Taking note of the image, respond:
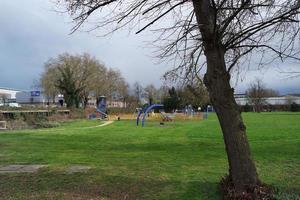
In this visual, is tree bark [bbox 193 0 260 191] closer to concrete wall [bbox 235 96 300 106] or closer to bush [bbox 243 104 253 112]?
bush [bbox 243 104 253 112]

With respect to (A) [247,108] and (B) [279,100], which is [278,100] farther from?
(A) [247,108]

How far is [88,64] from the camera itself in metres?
80.4

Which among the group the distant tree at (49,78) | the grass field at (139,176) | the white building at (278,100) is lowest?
the grass field at (139,176)

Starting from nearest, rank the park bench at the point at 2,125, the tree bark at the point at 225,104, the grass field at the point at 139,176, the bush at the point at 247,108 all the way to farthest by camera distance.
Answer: the tree bark at the point at 225,104
the grass field at the point at 139,176
the park bench at the point at 2,125
the bush at the point at 247,108

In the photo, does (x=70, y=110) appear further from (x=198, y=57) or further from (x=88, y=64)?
(x=198, y=57)

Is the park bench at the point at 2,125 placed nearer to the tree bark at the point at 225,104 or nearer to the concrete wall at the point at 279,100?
the tree bark at the point at 225,104

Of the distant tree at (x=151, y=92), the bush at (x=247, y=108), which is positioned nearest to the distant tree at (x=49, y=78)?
the distant tree at (x=151, y=92)

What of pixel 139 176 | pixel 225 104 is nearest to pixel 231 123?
pixel 225 104

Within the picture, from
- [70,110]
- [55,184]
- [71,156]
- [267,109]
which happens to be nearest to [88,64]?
[70,110]

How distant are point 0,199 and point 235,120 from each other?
4410 millimetres

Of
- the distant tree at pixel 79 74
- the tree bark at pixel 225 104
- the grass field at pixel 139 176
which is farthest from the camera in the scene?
the distant tree at pixel 79 74

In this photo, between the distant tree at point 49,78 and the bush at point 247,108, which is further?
the bush at point 247,108

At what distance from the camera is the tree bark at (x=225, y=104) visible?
7.65 m

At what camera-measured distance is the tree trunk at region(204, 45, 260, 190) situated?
25.1 feet
